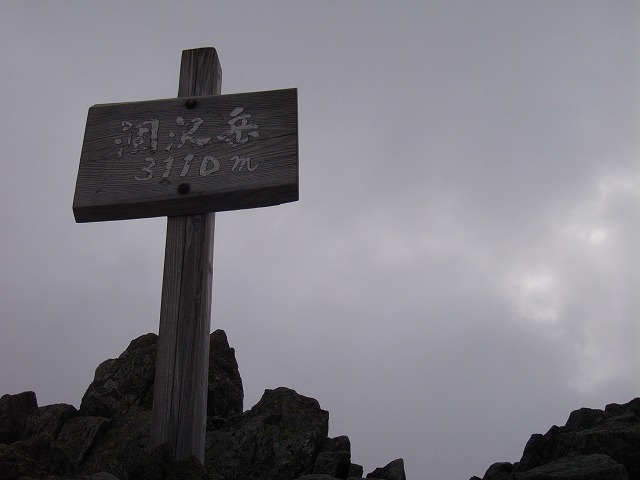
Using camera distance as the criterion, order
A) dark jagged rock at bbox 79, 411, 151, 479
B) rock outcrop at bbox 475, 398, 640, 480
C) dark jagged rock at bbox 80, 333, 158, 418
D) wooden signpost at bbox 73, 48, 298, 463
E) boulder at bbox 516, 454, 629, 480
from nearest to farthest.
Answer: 1. boulder at bbox 516, 454, 629, 480
2. rock outcrop at bbox 475, 398, 640, 480
3. wooden signpost at bbox 73, 48, 298, 463
4. dark jagged rock at bbox 79, 411, 151, 479
5. dark jagged rock at bbox 80, 333, 158, 418

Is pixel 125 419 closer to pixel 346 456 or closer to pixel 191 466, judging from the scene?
pixel 346 456

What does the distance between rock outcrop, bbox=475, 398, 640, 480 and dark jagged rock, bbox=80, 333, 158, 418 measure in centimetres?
549

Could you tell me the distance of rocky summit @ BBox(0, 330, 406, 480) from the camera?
7.36 m

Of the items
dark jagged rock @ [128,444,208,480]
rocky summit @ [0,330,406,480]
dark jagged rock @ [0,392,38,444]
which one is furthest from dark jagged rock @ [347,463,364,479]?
dark jagged rock @ [0,392,38,444]

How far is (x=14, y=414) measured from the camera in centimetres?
870

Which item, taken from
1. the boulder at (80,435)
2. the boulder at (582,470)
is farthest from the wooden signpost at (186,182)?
the boulder at (80,435)

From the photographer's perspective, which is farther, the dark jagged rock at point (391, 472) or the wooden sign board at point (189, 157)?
the dark jagged rock at point (391, 472)

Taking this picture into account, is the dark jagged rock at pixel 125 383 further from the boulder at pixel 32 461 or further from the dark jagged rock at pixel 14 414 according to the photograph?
the boulder at pixel 32 461

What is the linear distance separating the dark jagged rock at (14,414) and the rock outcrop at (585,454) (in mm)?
6040

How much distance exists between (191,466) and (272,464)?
297 centimetres

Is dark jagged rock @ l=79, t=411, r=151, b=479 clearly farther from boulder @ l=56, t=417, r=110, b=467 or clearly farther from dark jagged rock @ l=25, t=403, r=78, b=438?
dark jagged rock @ l=25, t=403, r=78, b=438

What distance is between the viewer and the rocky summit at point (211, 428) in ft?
24.1

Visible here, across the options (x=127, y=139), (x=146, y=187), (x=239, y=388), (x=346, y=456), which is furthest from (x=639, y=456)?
(x=239, y=388)

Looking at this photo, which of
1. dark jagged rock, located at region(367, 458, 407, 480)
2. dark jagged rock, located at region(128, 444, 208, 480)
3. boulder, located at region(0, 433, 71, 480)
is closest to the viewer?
boulder, located at region(0, 433, 71, 480)
